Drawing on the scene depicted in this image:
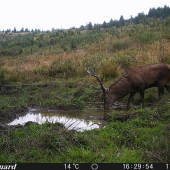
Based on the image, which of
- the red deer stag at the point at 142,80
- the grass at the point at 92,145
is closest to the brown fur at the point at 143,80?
the red deer stag at the point at 142,80

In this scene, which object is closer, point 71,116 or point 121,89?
point 71,116

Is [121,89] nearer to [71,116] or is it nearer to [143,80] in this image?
[143,80]

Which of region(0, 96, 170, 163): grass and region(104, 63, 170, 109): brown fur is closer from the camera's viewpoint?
region(0, 96, 170, 163): grass

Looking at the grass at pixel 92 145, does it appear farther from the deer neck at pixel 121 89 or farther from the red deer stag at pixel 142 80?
the deer neck at pixel 121 89

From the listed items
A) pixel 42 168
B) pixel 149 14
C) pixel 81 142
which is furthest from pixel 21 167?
pixel 149 14

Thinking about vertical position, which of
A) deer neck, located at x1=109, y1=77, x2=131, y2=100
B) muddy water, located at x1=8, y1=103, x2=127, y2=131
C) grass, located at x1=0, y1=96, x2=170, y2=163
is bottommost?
muddy water, located at x1=8, y1=103, x2=127, y2=131

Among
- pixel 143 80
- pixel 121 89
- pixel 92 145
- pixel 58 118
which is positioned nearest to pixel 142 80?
pixel 143 80

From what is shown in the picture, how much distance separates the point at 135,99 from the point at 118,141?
480 centimetres

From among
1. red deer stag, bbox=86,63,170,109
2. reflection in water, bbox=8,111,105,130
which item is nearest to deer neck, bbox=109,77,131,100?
red deer stag, bbox=86,63,170,109

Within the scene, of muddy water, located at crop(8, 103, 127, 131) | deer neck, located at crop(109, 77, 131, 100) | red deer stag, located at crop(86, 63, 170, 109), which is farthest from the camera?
deer neck, located at crop(109, 77, 131, 100)

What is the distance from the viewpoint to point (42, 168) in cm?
341

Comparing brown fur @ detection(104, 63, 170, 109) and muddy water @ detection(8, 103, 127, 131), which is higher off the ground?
brown fur @ detection(104, 63, 170, 109)

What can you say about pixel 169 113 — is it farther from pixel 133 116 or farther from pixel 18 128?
pixel 18 128

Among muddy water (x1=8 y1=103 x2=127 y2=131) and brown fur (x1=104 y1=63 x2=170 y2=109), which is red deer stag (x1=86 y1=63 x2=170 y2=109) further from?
muddy water (x1=8 y1=103 x2=127 y2=131)
